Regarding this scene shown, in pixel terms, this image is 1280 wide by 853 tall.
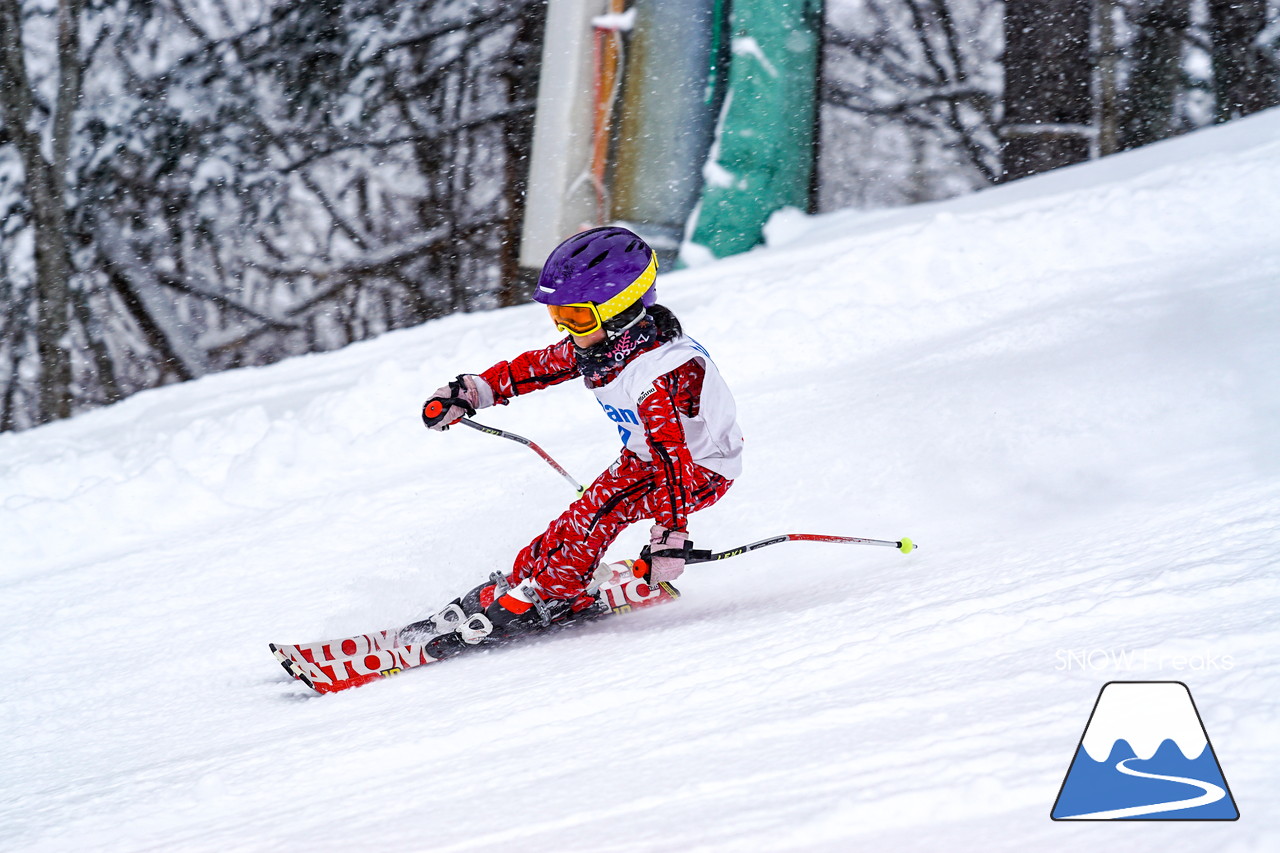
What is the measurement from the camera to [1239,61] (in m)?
9.18

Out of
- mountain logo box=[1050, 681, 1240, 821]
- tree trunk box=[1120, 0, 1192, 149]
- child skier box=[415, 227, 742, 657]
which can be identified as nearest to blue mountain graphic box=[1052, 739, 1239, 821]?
mountain logo box=[1050, 681, 1240, 821]

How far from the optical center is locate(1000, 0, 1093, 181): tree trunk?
772cm

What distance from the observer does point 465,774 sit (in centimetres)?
227

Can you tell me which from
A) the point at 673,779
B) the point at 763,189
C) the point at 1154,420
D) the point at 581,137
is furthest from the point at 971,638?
the point at 581,137

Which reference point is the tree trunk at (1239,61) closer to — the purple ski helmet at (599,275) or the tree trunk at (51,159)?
the purple ski helmet at (599,275)

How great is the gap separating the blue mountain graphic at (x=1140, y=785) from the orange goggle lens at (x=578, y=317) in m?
1.78

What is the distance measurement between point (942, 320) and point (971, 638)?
3028mm

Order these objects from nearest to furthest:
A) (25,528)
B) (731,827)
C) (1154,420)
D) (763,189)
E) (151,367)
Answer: (731,827) → (1154,420) → (25,528) → (763,189) → (151,367)

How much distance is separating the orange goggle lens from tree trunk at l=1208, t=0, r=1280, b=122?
8741 millimetres

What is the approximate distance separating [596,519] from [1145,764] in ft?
5.92

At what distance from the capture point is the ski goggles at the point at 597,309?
2902mm

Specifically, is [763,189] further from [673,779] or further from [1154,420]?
[673,779]

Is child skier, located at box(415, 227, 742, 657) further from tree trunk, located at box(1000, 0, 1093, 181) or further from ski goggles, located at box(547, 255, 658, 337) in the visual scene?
tree trunk, located at box(1000, 0, 1093, 181)

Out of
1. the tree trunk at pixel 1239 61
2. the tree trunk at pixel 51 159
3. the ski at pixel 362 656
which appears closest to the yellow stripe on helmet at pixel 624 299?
the ski at pixel 362 656
